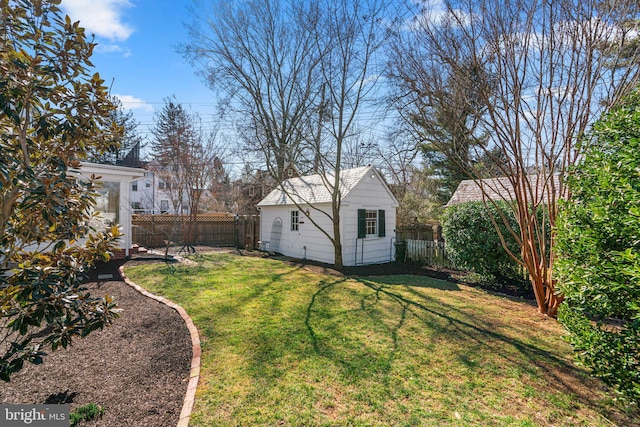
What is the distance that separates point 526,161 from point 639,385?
474cm

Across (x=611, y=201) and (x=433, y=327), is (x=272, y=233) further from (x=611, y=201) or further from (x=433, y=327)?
(x=611, y=201)

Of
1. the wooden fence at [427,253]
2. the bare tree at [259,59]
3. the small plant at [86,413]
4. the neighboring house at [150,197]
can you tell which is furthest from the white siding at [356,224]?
the neighboring house at [150,197]

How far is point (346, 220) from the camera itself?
1062 centimetres

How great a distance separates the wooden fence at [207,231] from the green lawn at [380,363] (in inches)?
365

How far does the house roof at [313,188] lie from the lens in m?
11.0

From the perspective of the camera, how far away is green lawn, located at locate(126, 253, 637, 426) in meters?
2.71

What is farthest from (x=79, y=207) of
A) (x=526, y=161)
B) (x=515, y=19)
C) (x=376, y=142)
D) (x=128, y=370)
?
(x=376, y=142)

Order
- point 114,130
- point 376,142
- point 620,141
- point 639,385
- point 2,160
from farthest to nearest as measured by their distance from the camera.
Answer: point 376,142 < point 620,141 < point 114,130 < point 639,385 < point 2,160

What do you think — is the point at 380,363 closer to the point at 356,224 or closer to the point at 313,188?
the point at 356,224

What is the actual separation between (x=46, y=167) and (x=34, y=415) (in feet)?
6.65

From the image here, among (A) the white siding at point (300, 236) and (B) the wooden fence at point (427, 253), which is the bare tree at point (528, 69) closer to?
(B) the wooden fence at point (427, 253)

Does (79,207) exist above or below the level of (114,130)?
below

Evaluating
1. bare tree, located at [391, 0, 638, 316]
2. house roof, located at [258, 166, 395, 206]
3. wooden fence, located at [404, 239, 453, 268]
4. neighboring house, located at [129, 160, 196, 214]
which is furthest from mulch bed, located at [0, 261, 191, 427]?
neighboring house, located at [129, 160, 196, 214]

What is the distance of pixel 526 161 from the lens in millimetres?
6059
